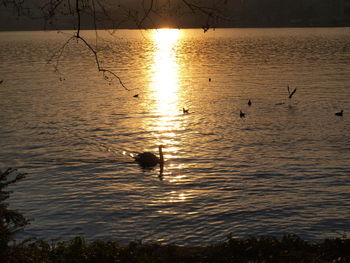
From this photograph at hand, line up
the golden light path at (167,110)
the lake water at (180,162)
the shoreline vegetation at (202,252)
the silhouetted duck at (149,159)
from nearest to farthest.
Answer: the shoreline vegetation at (202,252) → the lake water at (180,162) → the silhouetted duck at (149,159) → the golden light path at (167,110)

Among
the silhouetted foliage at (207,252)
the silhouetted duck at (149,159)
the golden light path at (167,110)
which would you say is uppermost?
the golden light path at (167,110)

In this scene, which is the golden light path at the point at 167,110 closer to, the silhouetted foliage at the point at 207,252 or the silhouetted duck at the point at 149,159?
the silhouetted duck at the point at 149,159

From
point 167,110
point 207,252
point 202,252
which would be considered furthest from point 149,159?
point 167,110

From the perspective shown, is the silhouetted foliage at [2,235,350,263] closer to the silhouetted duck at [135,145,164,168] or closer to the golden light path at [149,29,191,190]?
the golden light path at [149,29,191,190]

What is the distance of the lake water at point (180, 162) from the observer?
1873cm

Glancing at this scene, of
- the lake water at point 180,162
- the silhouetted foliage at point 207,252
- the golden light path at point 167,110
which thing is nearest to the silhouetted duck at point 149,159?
the lake water at point 180,162

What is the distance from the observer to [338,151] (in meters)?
29.7

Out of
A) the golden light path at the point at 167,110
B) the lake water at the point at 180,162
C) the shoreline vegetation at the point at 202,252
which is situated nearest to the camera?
the shoreline vegetation at the point at 202,252

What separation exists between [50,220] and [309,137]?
21747mm

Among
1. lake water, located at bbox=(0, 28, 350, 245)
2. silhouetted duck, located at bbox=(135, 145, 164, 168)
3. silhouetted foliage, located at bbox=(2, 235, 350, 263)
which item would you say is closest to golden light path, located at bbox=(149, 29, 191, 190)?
lake water, located at bbox=(0, 28, 350, 245)

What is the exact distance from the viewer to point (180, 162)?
28094 mm

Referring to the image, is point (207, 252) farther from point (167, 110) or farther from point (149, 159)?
point (167, 110)

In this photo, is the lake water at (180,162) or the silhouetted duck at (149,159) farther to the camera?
the silhouetted duck at (149,159)

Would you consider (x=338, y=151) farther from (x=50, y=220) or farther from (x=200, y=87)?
(x=200, y=87)
